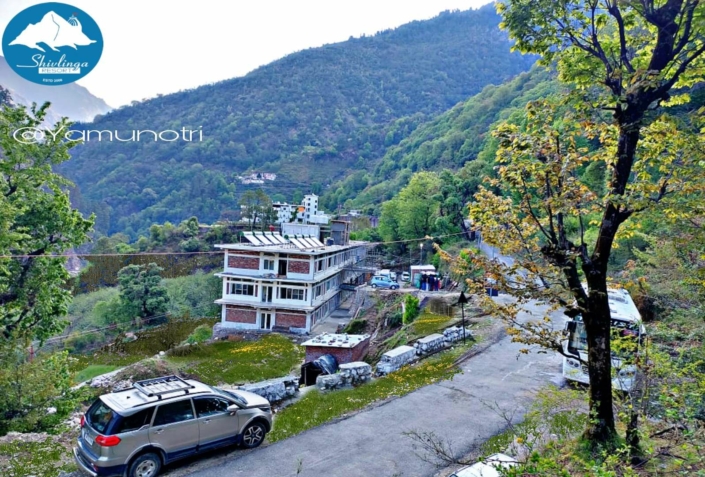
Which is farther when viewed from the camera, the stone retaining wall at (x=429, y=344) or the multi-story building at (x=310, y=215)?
the multi-story building at (x=310, y=215)

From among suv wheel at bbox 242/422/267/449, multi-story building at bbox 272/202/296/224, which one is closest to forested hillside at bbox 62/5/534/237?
multi-story building at bbox 272/202/296/224

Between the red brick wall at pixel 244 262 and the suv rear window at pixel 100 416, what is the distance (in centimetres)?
2744

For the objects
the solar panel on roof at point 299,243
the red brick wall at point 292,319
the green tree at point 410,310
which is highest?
the solar panel on roof at point 299,243

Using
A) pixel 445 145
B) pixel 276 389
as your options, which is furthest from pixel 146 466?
pixel 445 145

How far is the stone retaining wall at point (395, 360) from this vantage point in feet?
42.2

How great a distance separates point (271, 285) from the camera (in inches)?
1359

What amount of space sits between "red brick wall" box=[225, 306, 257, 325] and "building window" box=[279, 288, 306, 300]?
272cm

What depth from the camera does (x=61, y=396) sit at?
12367 mm

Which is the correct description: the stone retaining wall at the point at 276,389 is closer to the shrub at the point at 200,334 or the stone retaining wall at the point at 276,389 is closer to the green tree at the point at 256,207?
the shrub at the point at 200,334

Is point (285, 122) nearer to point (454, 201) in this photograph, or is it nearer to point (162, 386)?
point (454, 201)

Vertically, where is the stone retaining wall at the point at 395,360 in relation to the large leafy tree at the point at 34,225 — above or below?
below

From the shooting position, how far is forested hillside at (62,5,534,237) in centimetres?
10750

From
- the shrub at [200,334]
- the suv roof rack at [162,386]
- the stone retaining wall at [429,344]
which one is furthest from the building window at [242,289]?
the suv roof rack at [162,386]

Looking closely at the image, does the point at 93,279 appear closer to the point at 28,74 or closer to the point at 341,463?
the point at 28,74
